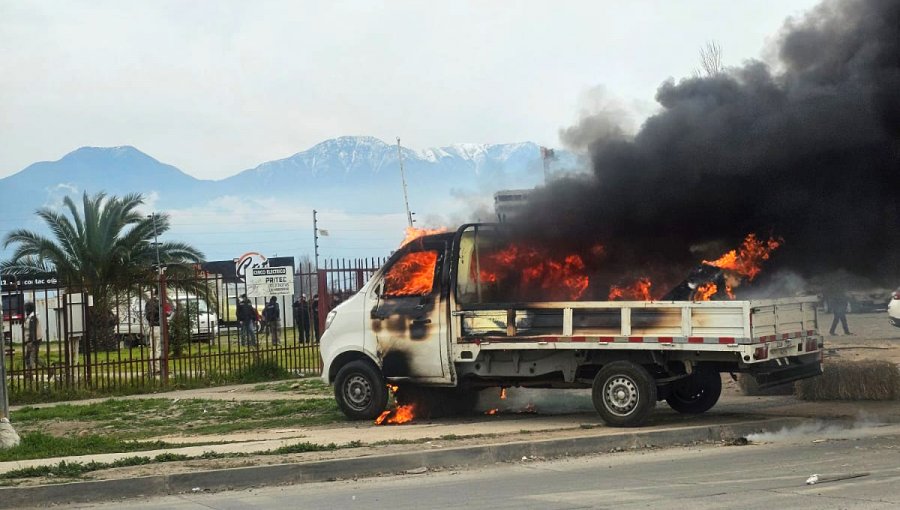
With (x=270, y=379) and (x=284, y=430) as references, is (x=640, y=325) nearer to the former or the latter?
(x=284, y=430)

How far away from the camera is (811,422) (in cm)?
1129

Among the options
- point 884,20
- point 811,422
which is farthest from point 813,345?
point 884,20

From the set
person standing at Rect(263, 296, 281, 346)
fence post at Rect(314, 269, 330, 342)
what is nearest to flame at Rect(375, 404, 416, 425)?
fence post at Rect(314, 269, 330, 342)

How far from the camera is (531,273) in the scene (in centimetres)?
1238

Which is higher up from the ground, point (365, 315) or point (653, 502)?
point (365, 315)

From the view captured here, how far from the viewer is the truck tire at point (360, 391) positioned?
1237 centimetres

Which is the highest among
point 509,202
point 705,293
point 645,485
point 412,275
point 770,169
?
point 770,169

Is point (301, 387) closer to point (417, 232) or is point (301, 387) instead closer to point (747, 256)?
point (417, 232)

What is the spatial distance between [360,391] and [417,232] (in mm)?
2006

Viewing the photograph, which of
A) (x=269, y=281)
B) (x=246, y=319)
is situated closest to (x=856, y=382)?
(x=269, y=281)

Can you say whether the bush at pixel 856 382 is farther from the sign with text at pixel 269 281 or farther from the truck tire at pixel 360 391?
the sign with text at pixel 269 281

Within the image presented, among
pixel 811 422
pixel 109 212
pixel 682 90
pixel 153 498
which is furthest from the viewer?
pixel 109 212

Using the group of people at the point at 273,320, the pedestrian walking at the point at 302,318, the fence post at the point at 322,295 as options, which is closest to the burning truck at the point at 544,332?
the fence post at the point at 322,295

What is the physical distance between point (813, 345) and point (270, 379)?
10.7 m
